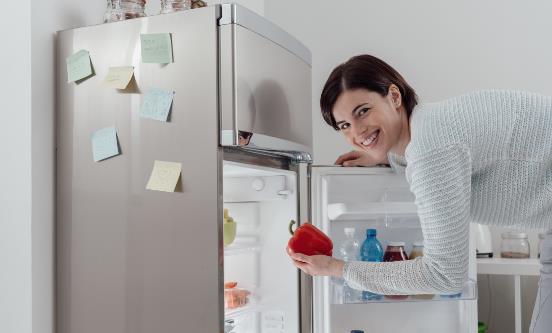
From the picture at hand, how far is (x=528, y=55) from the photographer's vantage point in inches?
123

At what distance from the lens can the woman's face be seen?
1.63m

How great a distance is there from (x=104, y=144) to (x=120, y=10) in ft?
1.29

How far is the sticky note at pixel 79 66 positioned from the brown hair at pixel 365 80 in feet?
2.06

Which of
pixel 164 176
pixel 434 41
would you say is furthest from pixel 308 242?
pixel 434 41

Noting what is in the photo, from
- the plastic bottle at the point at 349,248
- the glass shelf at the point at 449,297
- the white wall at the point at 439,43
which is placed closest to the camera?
the glass shelf at the point at 449,297

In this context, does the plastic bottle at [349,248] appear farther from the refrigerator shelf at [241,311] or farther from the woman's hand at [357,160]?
the refrigerator shelf at [241,311]

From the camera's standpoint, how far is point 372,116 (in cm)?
163

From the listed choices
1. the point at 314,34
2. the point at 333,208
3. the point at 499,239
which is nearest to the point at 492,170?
the point at 333,208

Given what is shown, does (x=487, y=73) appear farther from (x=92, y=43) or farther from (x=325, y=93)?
(x=92, y=43)

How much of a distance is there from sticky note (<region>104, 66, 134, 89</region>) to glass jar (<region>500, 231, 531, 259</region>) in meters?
2.11

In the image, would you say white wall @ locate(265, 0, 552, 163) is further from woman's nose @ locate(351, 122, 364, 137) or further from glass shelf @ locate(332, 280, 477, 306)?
woman's nose @ locate(351, 122, 364, 137)

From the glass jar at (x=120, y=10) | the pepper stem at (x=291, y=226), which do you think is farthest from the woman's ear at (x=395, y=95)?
the glass jar at (x=120, y=10)

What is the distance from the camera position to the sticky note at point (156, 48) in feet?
5.22

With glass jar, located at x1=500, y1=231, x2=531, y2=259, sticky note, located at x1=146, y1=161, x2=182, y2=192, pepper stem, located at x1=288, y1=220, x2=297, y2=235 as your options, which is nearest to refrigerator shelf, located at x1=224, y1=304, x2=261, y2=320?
pepper stem, located at x1=288, y1=220, x2=297, y2=235
